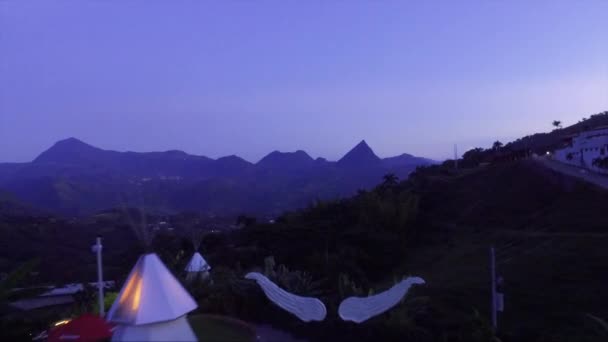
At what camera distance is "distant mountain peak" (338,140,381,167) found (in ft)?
289

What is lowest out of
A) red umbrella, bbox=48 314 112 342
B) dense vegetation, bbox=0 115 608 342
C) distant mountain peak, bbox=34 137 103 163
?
dense vegetation, bbox=0 115 608 342

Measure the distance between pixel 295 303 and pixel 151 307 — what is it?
3821mm

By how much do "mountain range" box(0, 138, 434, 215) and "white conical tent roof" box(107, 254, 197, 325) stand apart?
20.2 meters

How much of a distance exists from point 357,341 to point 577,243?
36.3ft

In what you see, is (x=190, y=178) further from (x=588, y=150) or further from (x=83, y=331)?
(x=83, y=331)

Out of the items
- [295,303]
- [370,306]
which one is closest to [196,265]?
[295,303]

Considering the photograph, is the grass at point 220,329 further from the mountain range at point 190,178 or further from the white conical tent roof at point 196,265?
the mountain range at point 190,178

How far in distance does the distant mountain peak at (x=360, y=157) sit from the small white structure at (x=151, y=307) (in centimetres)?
8183

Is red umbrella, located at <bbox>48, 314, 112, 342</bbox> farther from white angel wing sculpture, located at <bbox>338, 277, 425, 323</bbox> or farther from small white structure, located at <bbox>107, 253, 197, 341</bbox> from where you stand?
white angel wing sculpture, located at <bbox>338, 277, 425, 323</bbox>

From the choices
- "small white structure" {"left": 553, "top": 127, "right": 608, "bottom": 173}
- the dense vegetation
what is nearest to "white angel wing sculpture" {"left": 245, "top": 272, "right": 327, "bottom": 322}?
the dense vegetation

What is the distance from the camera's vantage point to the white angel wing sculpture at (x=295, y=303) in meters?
7.54

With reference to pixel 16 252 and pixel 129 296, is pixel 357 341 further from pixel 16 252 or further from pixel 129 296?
pixel 16 252

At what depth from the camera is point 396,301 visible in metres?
7.28

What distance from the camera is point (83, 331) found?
515 centimetres
